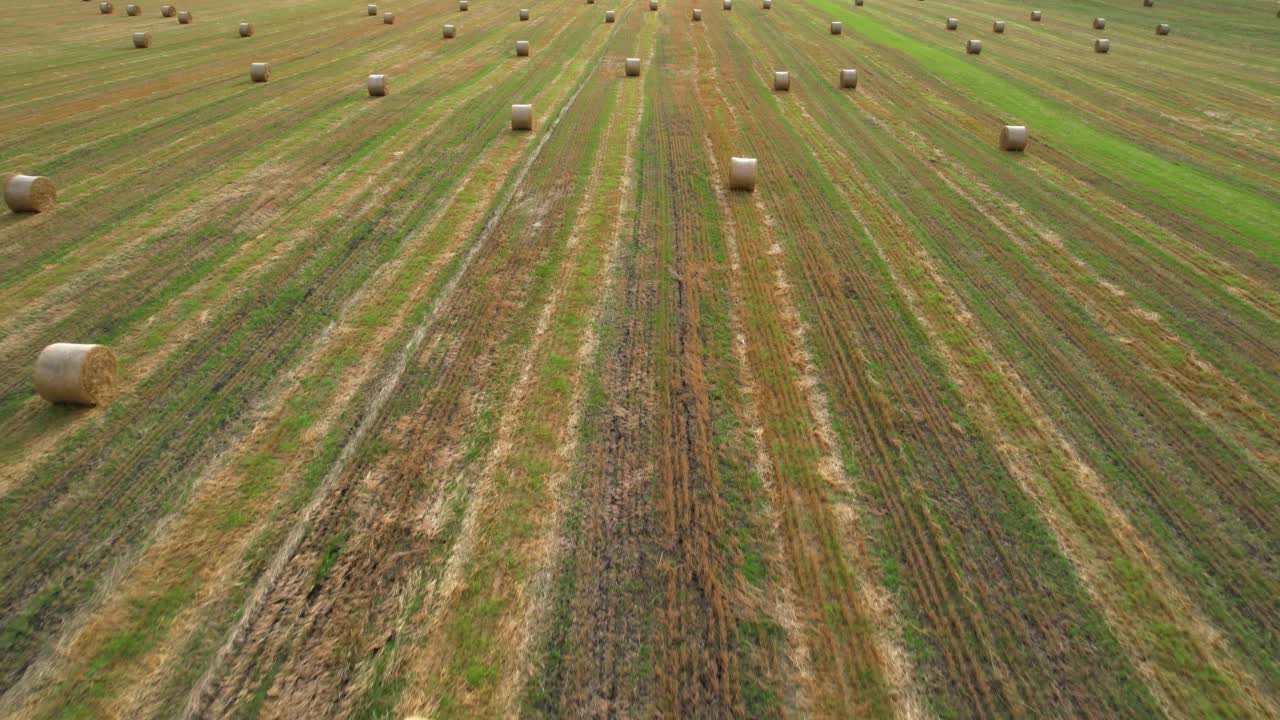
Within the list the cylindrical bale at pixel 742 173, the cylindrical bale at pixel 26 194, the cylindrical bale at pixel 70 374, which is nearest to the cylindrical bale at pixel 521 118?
the cylindrical bale at pixel 742 173

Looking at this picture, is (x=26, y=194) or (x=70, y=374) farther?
(x=26, y=194)

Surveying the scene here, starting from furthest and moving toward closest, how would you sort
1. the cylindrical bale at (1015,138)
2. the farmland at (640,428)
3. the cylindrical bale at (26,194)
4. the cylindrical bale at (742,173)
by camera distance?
the cylindrical bale at (1015,138) → the cylindrical bale at (742,173) → the cylindrical bale at (26,194) → the farmland at (640,428)

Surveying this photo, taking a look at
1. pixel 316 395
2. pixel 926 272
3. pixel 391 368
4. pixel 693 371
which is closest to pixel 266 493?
pixel 316 395

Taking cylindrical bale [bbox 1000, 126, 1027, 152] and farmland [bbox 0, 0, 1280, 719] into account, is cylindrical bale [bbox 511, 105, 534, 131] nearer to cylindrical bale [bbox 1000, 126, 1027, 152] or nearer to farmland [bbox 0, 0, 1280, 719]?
farmland [bbox 0, 0, 1280, 719]

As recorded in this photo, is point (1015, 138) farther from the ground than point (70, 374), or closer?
farther from the ground

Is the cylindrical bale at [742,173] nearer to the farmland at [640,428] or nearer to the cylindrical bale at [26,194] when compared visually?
the farmland at [640,428]

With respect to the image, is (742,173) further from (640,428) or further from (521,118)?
(640,428)

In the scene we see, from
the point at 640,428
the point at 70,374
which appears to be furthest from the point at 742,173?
the point at 70,374
